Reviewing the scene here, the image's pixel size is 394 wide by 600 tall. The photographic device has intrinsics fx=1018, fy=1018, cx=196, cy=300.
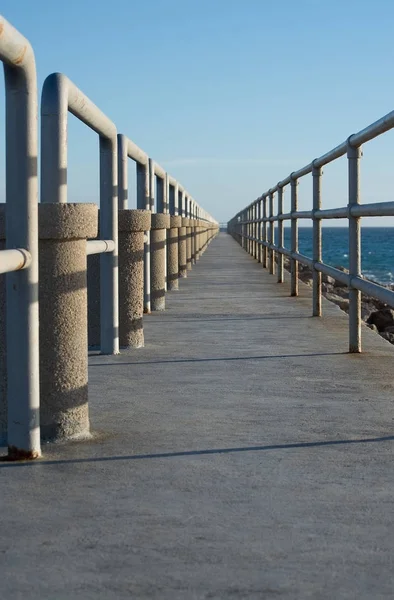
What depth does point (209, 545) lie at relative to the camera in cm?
243

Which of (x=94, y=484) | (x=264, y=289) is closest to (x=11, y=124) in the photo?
(x=94, y=484)

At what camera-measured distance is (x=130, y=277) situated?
6.19m

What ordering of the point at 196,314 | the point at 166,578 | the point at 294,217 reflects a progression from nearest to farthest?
1. the point at 166,578
2. the point at 196,314
3. the point at 294,217

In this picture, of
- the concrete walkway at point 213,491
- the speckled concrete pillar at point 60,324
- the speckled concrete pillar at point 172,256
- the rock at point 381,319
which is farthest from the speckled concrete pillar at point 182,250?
the speckled concrete pillar at point 60,324

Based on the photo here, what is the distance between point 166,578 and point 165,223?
6844 mm

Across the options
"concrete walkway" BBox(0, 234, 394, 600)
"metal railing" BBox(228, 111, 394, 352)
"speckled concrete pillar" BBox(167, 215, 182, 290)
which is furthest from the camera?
"speckled concrete pillar" BBox(167, 215, 182, 290)

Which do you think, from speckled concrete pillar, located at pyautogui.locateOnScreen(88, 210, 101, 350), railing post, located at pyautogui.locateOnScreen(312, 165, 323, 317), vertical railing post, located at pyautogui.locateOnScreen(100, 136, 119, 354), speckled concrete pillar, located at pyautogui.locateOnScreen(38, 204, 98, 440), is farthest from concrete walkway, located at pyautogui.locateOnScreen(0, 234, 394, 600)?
railing post, located at pyautogui.locateOnScreen(312, 165, 323, 317)

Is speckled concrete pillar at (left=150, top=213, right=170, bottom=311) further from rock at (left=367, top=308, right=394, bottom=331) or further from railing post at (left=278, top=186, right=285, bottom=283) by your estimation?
rock at (left=367, top=308, right=394, bottom=331)

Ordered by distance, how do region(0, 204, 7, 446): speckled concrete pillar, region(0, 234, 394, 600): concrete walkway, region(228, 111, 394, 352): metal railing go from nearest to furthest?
region(0, 234, 394, 600): concrete walkway, region(0, 204, 7, 446): speckled concrete pillar, region(228, 111, 394, 352): metal railing

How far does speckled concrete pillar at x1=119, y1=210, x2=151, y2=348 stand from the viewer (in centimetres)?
618

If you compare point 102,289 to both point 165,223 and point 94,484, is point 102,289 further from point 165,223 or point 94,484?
point 165,223

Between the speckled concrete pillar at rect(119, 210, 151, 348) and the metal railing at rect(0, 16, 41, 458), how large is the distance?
2.88 meters

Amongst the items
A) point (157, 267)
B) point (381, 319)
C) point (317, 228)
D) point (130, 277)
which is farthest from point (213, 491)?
point (381, 319)

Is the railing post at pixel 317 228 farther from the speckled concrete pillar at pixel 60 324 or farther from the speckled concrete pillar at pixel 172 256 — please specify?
the speckled concrete pillar at pixel 60 324
